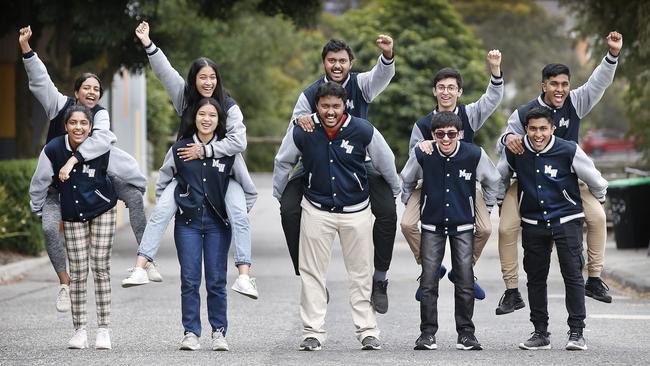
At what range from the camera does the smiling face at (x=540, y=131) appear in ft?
31.3

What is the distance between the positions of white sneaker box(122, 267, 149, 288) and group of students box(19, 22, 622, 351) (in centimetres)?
26

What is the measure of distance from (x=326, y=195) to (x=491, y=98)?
4.78ft

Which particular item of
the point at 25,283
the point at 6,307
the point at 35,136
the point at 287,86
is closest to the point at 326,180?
the point at 6,307

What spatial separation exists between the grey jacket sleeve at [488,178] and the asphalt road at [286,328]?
113 cm

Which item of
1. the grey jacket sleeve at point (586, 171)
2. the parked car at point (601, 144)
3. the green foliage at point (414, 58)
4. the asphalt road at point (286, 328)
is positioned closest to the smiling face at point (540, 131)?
the grey jacket sleeve at point (586, 171)

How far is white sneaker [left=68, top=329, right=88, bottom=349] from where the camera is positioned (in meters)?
9.70

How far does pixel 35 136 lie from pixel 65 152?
15978mm

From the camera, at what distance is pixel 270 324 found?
11.8 meters

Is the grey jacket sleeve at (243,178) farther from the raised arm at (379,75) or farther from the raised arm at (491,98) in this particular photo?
the raised arm at (491,98)

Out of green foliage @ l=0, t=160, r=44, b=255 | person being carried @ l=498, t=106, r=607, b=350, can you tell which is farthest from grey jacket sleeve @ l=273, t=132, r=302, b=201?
green foliage @ l=0, t=160, r=44, b=255

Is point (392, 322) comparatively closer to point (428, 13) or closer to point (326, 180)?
point (326, 180)

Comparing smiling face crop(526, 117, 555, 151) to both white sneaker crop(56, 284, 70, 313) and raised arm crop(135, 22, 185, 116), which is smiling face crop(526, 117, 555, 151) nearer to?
raised arm crop(135, 22, 185, 116)

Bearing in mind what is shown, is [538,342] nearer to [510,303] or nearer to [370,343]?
[510,303]

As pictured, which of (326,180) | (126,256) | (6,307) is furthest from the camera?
(126,256)
